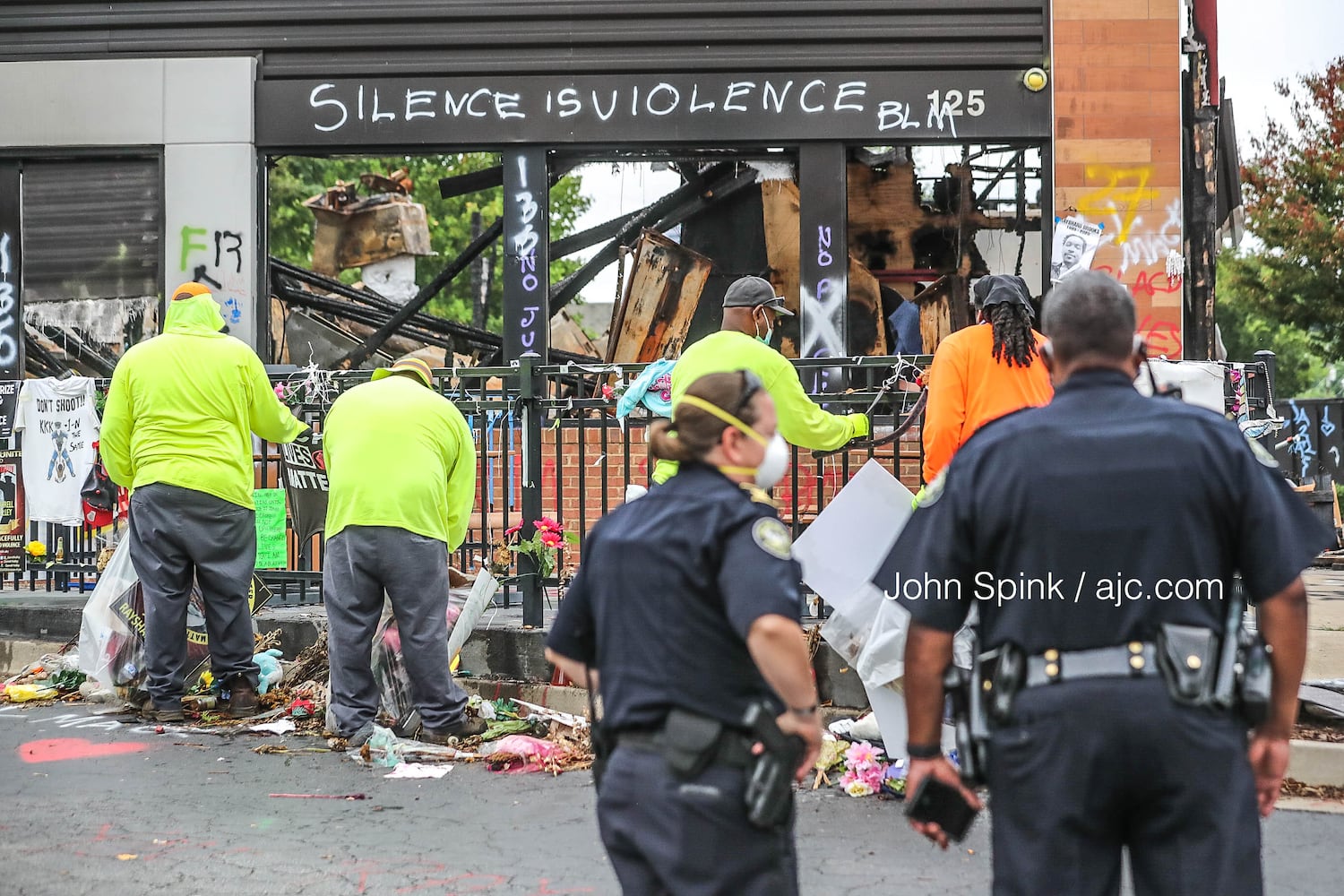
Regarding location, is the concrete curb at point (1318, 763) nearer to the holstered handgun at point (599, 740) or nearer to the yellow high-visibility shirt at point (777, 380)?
the yellow high-visibility shirt at point (777, 380)

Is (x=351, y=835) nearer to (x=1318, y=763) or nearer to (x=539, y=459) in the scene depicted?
(x=539, y=459)

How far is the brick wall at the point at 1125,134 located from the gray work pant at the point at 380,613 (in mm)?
6093

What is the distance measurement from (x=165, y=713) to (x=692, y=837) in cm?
476

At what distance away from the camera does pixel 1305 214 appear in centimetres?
1806

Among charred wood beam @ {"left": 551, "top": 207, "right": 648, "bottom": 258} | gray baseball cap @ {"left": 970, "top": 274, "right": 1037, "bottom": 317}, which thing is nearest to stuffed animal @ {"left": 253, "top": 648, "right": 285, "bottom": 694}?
gray baseball cap @ {"left": 970, "top": 274, "right": 1037, "bottom": 317}

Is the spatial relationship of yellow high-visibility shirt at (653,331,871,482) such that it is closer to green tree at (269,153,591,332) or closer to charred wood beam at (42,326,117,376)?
charred wood beam at (42,326,117,376)

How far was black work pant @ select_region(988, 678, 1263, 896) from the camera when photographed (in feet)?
7.80

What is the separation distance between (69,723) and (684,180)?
285 inches

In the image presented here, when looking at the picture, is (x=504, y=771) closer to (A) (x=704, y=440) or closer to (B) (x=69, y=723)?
(B) (x=69, y=723)

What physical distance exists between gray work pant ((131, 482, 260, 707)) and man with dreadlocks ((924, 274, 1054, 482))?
352cm

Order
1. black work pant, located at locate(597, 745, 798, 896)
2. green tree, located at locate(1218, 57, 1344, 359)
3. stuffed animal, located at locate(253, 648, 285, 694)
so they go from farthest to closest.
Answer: green tree, located at locate(1218, 57, 1344, 359), stuffed animal, located at locate(253, 648, 285, 694), black work pant, located at locate(597, 745, 798, 896)

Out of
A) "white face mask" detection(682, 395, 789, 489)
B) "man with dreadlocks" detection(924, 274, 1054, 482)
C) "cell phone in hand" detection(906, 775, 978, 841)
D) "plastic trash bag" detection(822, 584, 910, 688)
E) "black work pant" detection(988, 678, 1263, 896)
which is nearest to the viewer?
"black work pant" detection(988, 678, 1263, 896)

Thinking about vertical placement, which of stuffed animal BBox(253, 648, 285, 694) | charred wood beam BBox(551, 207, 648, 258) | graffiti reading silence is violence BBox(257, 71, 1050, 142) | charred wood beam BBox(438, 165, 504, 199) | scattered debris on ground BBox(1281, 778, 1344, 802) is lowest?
scattered debris on ground BBox(1281, 778, 1344, 802)

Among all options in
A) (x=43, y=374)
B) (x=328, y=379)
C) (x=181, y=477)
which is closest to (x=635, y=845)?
(x=181, y=477)
